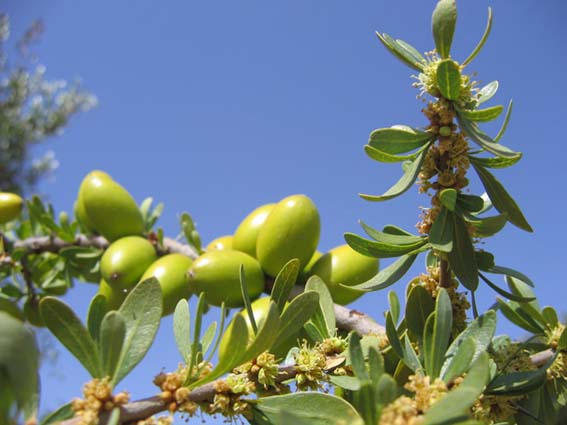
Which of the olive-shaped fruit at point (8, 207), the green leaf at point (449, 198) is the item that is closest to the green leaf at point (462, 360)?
the green leaf at point (449, 198)

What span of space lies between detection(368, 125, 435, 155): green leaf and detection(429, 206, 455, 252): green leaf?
0.41ft

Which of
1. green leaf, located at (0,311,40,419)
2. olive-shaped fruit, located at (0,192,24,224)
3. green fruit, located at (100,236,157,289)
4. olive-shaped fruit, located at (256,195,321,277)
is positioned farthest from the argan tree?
olive-shaped fruit, located at (0,192,24,224)

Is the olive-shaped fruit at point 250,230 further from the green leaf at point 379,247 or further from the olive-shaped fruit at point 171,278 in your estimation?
the green leaf at point 379,247

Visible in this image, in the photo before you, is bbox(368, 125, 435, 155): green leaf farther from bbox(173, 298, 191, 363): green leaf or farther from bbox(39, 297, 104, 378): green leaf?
bbox(39, 297, 104, 378): green leaf

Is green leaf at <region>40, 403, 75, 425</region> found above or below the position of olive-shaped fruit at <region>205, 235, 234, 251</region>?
below

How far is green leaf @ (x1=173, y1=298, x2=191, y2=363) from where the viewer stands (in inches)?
38.4

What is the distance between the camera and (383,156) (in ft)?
3.51

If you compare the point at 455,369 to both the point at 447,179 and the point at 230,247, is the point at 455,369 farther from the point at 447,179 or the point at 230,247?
the point at 230,247

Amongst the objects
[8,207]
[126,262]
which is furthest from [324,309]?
[8,207]

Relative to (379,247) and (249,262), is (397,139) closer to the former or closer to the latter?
(379,247)

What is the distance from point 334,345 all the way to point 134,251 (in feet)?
3.73

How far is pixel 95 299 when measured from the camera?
0.88m

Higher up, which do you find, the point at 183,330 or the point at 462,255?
the point at 462,255

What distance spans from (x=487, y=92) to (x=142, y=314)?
0.79 meters
